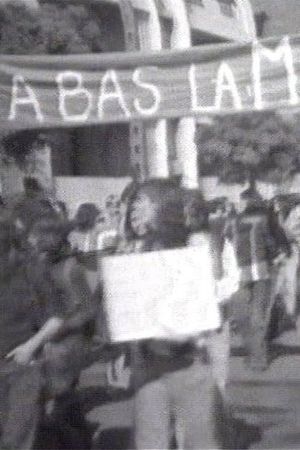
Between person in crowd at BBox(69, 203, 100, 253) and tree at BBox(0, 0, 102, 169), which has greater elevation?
tree at BBox(0, 0, 102, 169)

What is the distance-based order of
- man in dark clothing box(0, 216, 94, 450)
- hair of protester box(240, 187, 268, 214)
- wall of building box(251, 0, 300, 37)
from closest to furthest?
man in dark clothing box(0, 216, 94, 450), hair of protester box(240, 187, 268, 214), wall of building box(251, 0, 300, 37)

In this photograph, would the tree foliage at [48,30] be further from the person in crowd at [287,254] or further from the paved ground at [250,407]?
the paved ground at [250,407]

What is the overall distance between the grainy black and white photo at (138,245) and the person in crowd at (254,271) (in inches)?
0.6

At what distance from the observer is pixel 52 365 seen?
4.64 meters

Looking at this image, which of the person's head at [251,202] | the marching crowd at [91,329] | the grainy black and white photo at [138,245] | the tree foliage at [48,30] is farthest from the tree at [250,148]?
the marching crowd at [91,329]

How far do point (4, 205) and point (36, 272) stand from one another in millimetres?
1321

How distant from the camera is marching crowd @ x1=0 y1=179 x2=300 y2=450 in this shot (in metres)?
3.82

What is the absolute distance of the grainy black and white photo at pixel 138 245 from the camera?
3855 mm

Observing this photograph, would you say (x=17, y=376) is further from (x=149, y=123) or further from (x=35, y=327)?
(x=149, y=123)

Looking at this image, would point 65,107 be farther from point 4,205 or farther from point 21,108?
point 4,205

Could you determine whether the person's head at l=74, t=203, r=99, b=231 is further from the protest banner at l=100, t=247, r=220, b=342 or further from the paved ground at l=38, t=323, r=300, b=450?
the protest banner at l=100, t=247, r=220, b=342

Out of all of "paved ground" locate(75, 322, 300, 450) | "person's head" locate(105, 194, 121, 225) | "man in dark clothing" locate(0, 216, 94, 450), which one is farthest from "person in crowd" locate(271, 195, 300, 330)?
"man in dark clothing" locate(0, 216, 94, 450)

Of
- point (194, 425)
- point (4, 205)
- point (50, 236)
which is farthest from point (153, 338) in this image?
point (4, 205)

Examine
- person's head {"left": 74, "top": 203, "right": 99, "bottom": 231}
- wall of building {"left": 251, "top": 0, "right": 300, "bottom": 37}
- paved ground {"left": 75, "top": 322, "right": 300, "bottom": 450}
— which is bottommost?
paved ground {"left": 75, "top": 322, "right": 300, "bottom": 450}
